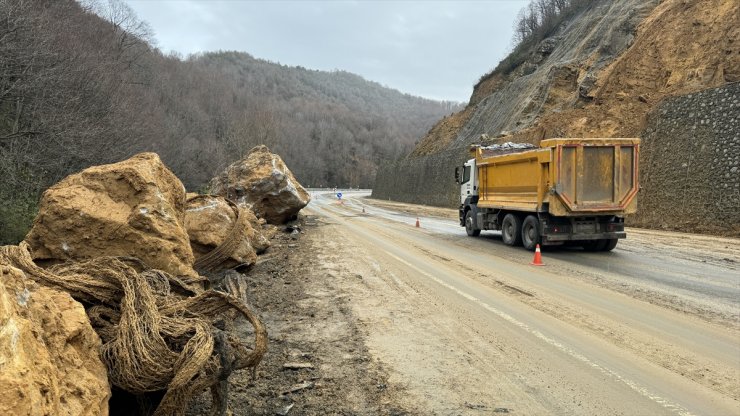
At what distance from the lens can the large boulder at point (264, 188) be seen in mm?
16938

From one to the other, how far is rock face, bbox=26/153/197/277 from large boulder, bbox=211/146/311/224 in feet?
34.6

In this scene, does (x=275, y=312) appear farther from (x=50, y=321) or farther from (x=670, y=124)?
(x=670, y=124)

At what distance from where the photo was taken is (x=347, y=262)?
10.8m

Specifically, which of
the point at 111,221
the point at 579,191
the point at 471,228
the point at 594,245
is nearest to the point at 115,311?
the point at 111,221

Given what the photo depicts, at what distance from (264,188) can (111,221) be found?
11.3 metres

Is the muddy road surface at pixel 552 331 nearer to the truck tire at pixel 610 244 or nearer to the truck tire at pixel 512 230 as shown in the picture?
the truck tire at pixel 610 244

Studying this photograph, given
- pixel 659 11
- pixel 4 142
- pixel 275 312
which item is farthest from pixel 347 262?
pixel 659 11

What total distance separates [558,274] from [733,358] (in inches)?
175

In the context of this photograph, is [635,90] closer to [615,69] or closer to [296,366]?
[615,69]

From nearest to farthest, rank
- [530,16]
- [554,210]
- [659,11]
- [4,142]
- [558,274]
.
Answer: [558,274], [554,210], [4,142], [659,11], [530,16]

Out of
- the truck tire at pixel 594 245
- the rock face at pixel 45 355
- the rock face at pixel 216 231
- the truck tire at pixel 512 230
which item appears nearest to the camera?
the rock face at pixel 45 355

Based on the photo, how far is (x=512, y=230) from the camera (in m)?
13.8

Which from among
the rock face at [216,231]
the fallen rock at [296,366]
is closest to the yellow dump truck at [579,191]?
the rock face at [216,231]

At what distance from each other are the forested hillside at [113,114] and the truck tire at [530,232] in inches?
457
